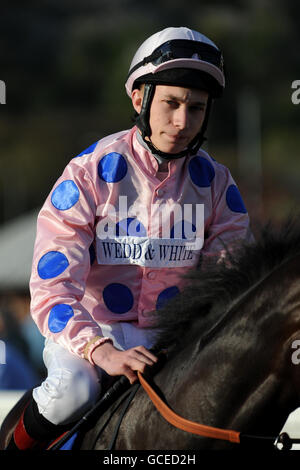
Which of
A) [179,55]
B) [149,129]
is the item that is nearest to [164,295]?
[149,129]

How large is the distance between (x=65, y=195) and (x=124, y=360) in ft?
1.84

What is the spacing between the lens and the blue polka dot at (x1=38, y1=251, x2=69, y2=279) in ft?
7.96

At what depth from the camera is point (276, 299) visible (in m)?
2.04

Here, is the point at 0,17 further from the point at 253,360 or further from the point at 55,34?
the point at 253,360

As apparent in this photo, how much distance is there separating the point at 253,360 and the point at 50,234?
2.55 ft

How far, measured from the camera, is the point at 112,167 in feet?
8.49

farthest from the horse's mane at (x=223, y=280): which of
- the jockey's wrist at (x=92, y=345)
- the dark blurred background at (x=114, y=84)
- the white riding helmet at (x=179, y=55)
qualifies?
the dark blurred background at (x=114, y=84)

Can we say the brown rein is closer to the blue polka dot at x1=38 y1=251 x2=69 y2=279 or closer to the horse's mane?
the horse's mane

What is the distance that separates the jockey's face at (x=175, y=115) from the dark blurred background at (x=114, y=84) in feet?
75.5

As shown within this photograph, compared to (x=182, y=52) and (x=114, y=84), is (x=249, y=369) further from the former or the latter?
(x=114, y=84)

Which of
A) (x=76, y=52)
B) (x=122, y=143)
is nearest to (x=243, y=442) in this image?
(x=122, y=143)

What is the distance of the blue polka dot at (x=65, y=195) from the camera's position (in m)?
2.51

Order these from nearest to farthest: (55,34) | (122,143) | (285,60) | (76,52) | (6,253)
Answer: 1. (122,143)
2. (6,253)
3. (285,60)
4. (76,52)
5. (55,34)

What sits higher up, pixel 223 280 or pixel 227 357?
pixel 223 280
